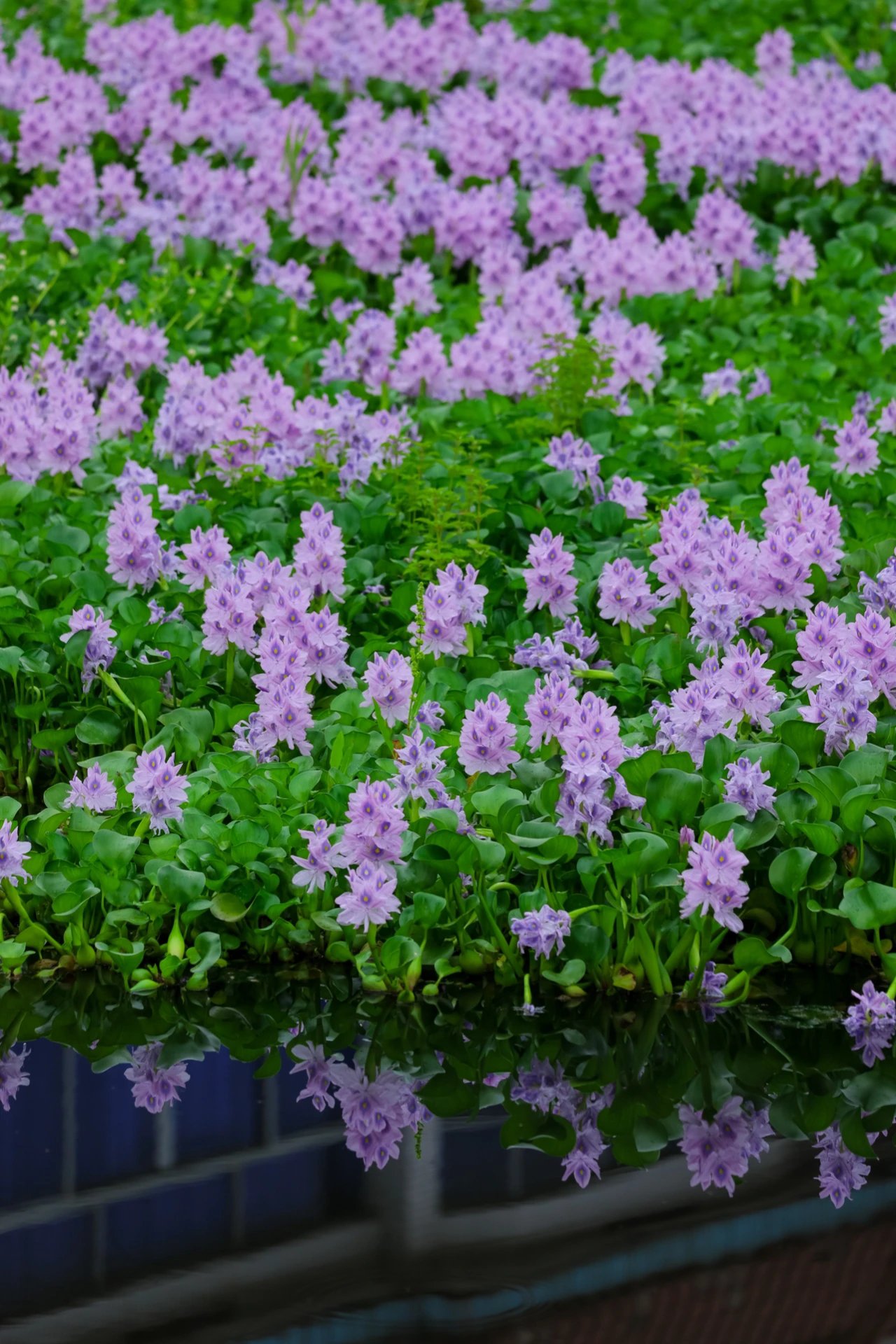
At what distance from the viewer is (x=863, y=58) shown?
1080cm

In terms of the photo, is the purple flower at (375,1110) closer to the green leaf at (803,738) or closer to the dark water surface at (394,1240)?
the dark water surface at (394,1240)

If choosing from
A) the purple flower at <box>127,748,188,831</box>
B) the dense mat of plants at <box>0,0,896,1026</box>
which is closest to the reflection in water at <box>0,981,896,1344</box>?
the dense mat of plants at <box>0,0,896,1026</box>

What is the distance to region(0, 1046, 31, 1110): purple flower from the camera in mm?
3725

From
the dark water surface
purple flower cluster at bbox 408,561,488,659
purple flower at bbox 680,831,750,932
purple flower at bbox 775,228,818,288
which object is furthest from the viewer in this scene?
purple flower at bbox 775,228,818,288

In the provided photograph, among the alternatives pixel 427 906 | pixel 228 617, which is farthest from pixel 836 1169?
pixel 228 617

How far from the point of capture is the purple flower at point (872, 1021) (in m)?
3.88

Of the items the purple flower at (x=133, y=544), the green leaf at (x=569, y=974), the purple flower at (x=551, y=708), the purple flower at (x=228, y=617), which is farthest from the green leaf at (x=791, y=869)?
the purple flower at (x=133, y=544)

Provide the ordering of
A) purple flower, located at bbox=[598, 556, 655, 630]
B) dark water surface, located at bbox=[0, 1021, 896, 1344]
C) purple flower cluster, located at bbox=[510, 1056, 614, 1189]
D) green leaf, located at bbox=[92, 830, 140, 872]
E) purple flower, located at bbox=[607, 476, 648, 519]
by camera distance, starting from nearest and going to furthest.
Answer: dark water surface, located at bbox=[0, 1021, 896, 1344]
purple flower cluster, located at bbox=[510, 1056, 614, 1189]
green leaf, located at bbox=[92, 830, 140, 872]
purple flower, located at bbox=[598, 556, 655, 630]
purple flower, located at bbox=[607, 476, 648, 519]

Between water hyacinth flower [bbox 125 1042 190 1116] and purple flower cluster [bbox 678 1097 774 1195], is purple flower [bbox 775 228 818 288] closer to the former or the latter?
purple flower cluster [bbox 678 1097 774 1195]

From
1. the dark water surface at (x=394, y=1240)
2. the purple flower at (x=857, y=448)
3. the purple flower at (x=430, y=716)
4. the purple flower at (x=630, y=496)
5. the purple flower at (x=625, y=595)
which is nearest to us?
the dark water surface at (x=394, y=1240)

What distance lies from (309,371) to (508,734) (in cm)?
288

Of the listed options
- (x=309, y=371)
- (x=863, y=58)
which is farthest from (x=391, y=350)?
(x=863, y=58)

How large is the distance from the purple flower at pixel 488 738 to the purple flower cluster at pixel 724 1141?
904 millimetres

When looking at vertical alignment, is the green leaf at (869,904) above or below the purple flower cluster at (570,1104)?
above
